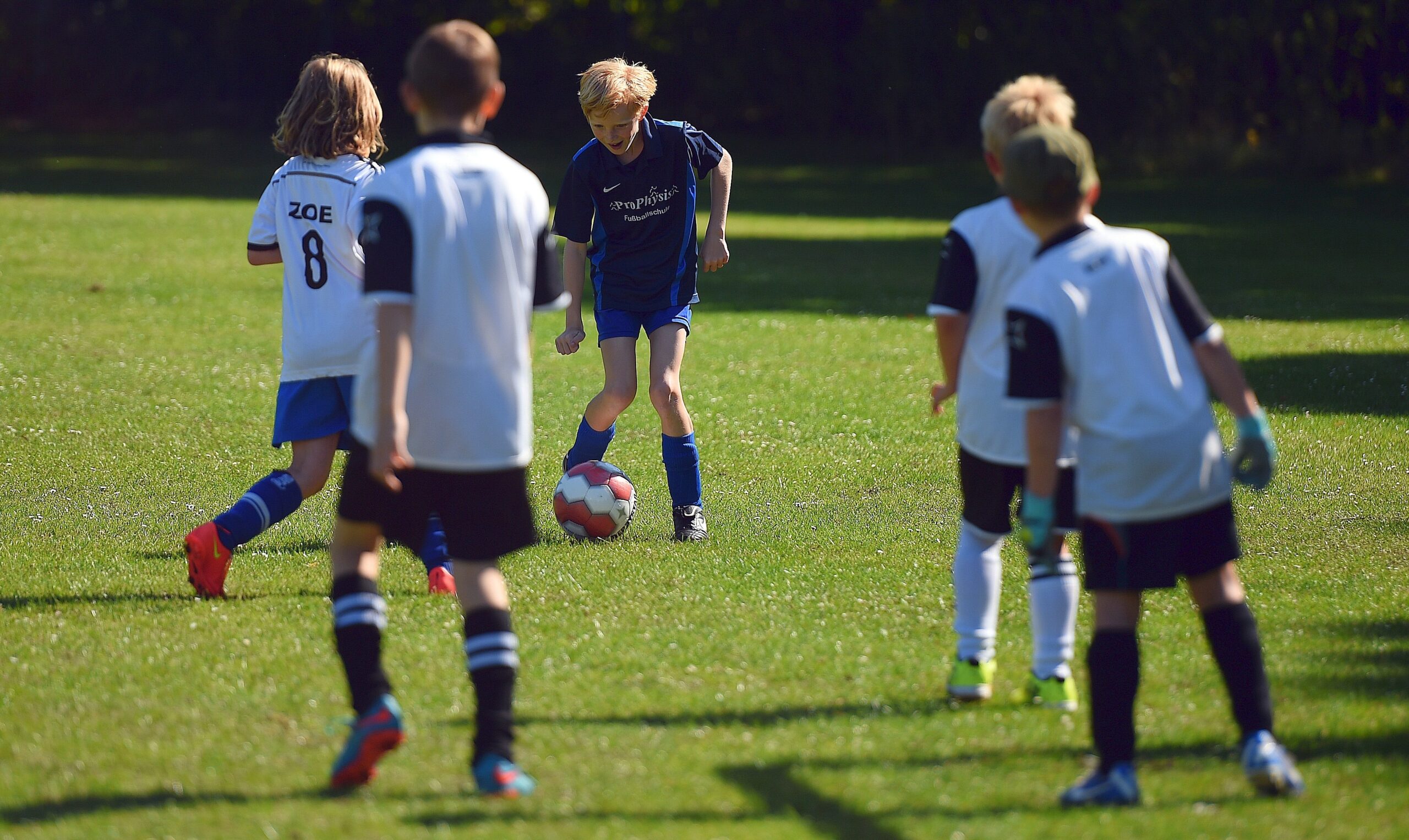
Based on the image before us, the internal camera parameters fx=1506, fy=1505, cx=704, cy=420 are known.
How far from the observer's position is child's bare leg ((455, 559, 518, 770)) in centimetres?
370

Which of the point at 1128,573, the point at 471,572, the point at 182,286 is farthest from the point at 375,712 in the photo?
the point at 182,286

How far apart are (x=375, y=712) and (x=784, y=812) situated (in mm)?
1047

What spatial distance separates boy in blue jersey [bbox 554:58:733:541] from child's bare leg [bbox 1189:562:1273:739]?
322 centimetres

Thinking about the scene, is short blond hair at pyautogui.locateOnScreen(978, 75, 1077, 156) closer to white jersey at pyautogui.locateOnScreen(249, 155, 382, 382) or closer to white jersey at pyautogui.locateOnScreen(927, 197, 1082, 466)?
white jersey at pyautogui.locateOnScreen(927, 197, 1082, 466)

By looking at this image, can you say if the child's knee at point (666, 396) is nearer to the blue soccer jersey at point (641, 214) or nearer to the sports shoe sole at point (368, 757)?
the blue soccer jersey at point (641, 214)

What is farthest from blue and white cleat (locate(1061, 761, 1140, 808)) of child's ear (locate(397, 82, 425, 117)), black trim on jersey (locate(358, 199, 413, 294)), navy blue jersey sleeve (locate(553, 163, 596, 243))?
navy blue jersey sleeve (locate(553, 163, 596, 243))

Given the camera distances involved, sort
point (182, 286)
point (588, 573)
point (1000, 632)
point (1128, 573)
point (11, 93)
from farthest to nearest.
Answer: point (11, 93) < point (182, 286) < point (588, 573) < point (1000, 632) < point (1128, 573)

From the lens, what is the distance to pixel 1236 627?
145 inches

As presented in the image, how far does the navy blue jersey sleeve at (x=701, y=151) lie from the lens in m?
6.79

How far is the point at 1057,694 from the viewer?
4.45 meters

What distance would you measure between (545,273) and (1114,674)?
68.7 inches

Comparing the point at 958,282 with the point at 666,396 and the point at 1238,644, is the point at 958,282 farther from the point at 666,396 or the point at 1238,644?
the point at 666,396

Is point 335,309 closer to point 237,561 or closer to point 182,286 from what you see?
point 237,561

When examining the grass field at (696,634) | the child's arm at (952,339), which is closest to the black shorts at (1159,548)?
the grass field at (696,634)
